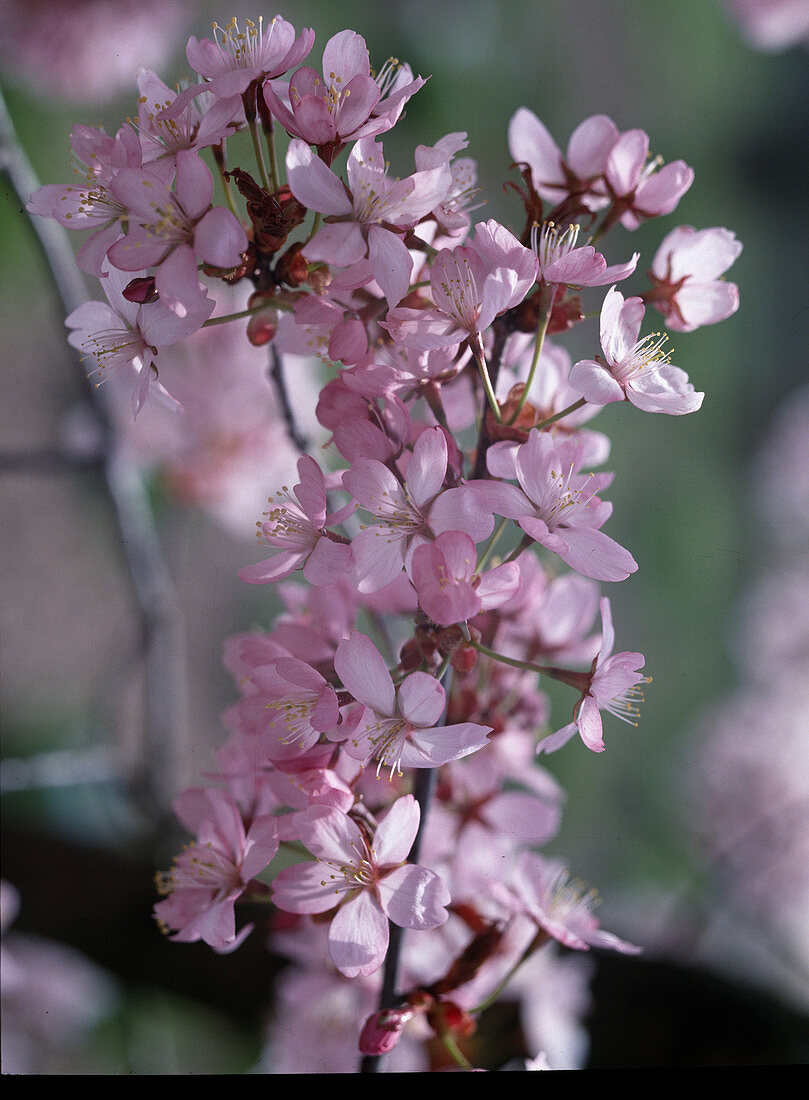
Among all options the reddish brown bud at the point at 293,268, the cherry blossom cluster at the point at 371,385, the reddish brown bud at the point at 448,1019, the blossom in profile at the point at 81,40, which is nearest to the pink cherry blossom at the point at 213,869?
the cherry blossom cluster at the point at 371,385

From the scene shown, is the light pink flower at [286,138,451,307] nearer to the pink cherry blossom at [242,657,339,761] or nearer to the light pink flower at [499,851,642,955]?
the pink cherry blossom at [242,657,339,761]

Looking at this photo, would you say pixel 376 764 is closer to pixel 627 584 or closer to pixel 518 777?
pixel 518 777

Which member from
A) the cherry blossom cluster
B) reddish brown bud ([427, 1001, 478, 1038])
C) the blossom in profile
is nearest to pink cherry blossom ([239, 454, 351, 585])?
the cherry blossom cluster

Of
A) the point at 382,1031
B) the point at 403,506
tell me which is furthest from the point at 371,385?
the point at 382,1031

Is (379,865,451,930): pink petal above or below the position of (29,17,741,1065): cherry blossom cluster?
below

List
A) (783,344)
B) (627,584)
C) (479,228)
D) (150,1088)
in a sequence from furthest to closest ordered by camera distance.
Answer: (627,584) < (783,344) < (150,1088) < (479,228)

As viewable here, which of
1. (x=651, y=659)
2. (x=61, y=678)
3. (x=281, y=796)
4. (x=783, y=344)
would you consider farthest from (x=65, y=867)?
(x=783, y=344)
